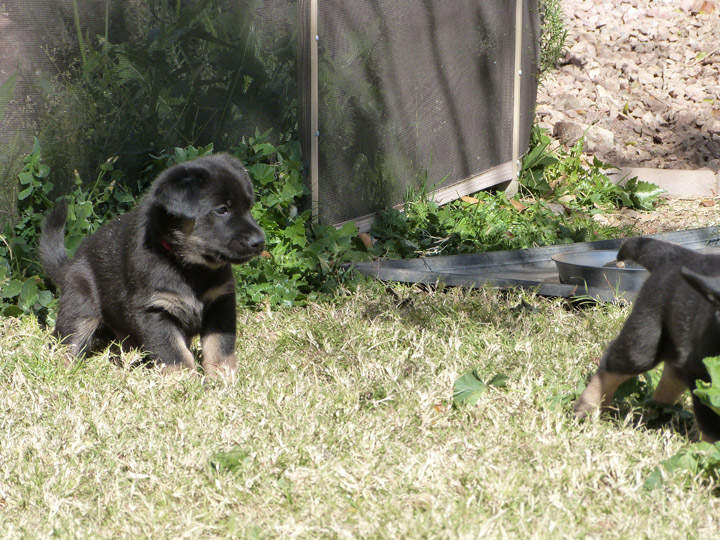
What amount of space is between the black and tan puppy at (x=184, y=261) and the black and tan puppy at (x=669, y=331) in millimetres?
1708

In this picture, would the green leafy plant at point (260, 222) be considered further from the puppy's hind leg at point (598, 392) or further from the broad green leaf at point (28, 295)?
the puppy's hind leg at point (598, 392)

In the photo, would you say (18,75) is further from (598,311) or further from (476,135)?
(476,135)

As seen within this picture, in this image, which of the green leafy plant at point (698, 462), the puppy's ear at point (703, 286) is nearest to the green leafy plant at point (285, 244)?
the green leafy plant at point (698, 462)

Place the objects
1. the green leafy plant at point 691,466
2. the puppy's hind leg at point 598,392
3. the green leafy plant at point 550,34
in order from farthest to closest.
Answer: the green leafy plant at point 550,34
the puppy's hind leg at point 598,392
the green leafy plant at point 691,466

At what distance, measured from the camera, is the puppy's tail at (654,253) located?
306 centimetres

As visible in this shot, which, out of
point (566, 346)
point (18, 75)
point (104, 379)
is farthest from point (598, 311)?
point (18, 75)

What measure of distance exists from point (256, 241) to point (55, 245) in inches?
51.7

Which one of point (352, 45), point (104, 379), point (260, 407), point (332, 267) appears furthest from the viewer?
point (352, 45)

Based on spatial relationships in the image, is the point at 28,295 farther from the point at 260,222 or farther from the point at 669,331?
the point at 669,331

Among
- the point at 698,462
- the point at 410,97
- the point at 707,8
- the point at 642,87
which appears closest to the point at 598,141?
the point at 642,87

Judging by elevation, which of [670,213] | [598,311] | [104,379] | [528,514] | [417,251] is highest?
[528,514]

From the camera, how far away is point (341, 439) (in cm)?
311

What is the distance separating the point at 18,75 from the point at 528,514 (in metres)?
3.70

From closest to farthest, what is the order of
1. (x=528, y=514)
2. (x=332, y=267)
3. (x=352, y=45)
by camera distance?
(x=528, y=514)
(x=332, y=267)
(x=352, y=45)
